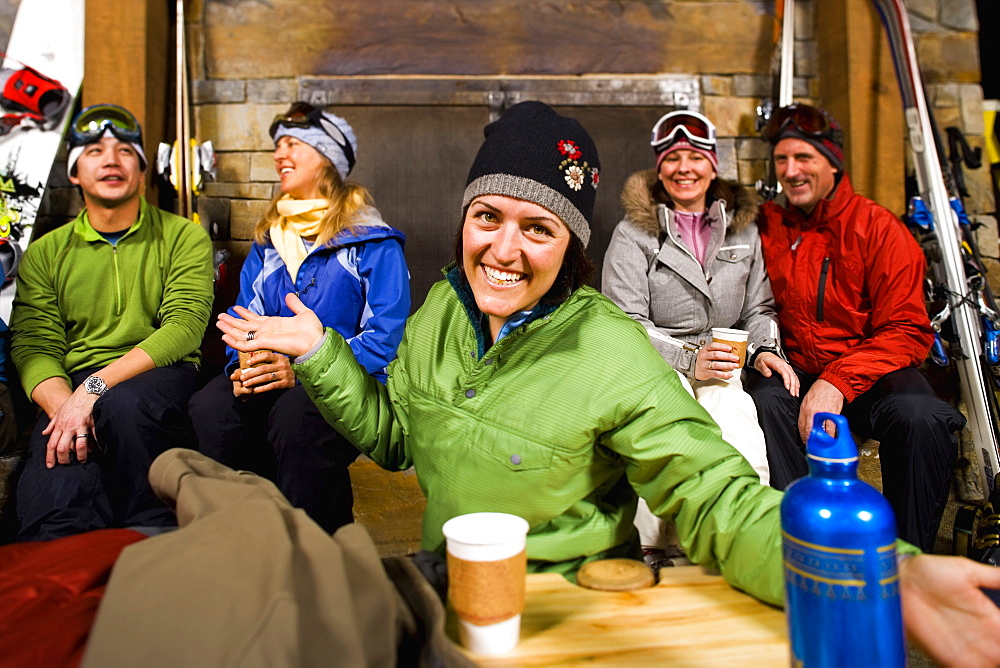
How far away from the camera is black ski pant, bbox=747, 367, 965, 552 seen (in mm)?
2389

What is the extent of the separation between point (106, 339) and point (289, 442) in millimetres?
1040

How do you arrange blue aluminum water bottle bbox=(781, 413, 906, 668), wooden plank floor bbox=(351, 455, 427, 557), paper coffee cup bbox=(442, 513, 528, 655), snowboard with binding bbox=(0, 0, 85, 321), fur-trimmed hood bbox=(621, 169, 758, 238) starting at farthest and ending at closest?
snowboard with binding bbox=(0, 0, 85, 321) → fur-trimmed hood bbox=(621, 169, 758, 238) → wooden plank floor bbox=(351, 455, 427, 557) → paper coffee cup bbox=(442, 513, 528, 655) → blue aluminum water bottle bbox=(781, 413, 906, 668)

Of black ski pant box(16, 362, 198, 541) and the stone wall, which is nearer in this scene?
black ski pant box(16, 362, 198, 541)

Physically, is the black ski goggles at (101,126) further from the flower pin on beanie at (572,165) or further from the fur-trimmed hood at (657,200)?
the flower pin on beanie at (572,165)

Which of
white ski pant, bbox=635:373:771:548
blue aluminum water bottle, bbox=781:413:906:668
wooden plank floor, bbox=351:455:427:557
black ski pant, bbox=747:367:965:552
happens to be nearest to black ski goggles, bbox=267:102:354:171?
wooden plank floor, bbox=351:455:427:557

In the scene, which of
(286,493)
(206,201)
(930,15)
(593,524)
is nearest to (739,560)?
(593,524)

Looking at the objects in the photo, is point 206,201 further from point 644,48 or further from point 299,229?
point 644,48

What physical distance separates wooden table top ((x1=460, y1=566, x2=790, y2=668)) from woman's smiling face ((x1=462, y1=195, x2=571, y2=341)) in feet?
1.86

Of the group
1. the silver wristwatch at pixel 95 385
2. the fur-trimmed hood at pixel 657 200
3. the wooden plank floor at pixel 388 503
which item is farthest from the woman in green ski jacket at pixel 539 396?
the fur-trimmed hood at pixel 657 200

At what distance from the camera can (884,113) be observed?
12.7ft

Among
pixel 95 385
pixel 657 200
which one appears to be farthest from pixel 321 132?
pixel 657 200

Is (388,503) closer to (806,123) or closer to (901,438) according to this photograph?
(901,438)

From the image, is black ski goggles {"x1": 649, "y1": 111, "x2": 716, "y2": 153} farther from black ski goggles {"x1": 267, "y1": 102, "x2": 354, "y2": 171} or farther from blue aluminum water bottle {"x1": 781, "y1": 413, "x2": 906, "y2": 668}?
blue aluminum water bottle {"x1": 781, "y1": 413, "x2": 906, "y2": 668}

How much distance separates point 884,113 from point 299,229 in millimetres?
3130
